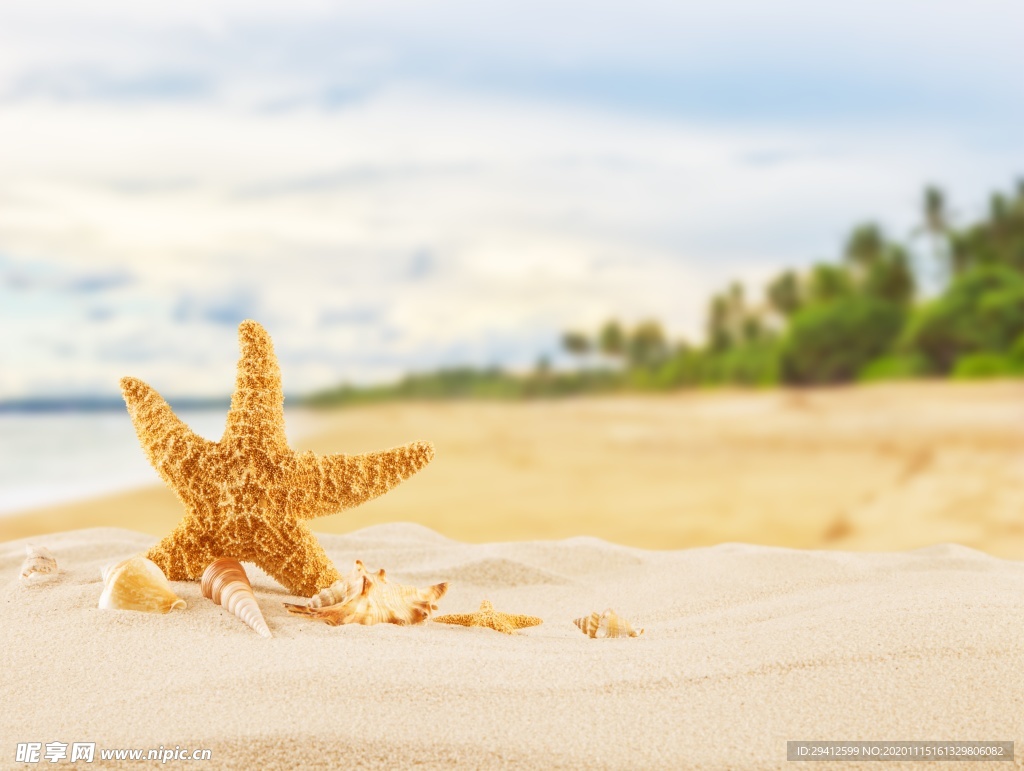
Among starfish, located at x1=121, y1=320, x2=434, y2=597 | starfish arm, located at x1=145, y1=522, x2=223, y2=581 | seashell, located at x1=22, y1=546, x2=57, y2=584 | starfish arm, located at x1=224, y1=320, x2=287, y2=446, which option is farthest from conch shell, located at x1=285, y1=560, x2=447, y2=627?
seashell, located at x1=22, y1=546, x2=57, y2=584

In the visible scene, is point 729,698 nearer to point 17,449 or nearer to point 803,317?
point 803,317

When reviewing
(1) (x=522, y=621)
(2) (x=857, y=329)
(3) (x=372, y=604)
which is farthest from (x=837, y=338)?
(3) (x=372, y=604)

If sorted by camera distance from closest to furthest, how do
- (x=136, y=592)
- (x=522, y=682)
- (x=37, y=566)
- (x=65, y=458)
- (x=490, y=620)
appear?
(x=522, y=682), (x=136, y=592), (x=490, y=620), (x=37, y=566), (x=65, y=458)

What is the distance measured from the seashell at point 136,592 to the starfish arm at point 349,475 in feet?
1.54

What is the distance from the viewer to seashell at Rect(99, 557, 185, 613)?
2594mm

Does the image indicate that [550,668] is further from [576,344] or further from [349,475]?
[576,344]

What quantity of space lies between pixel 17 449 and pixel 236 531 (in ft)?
33.0

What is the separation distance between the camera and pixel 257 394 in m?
2.95

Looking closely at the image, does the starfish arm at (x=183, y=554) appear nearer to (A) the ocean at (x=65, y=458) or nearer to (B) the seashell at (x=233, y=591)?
(B) the seashell at (x=233, y=591)

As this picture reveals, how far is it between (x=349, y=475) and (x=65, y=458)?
31.6 feet

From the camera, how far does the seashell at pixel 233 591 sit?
8.16 feet

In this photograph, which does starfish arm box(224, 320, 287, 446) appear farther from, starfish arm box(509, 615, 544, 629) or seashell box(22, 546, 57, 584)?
starfish arm box(509, 615, 544, 629)

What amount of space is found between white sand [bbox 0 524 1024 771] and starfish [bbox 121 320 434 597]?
6.2 inches

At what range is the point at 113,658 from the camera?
7.44ft
